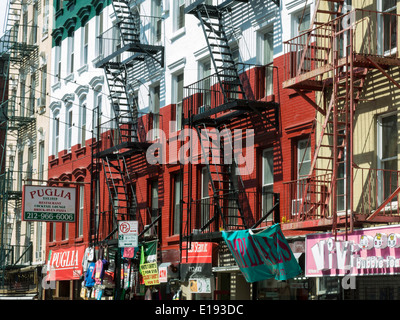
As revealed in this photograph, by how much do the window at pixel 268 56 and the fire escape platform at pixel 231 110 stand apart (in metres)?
0.84

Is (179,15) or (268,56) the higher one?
(179,15)

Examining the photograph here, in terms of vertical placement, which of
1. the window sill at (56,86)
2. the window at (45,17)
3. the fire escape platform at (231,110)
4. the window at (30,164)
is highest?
the window at (45,17)

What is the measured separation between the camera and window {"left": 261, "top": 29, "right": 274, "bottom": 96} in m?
22.7

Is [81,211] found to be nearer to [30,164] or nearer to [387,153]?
[30,164]

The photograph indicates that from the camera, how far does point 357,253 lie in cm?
1714

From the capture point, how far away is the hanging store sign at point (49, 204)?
30375 mm

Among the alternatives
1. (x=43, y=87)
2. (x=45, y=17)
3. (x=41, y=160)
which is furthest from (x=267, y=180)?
(x=45, y=17)

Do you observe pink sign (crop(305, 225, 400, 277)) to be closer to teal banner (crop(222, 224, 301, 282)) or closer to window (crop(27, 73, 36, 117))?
teal banner (crop(222, 224, 301, 282))

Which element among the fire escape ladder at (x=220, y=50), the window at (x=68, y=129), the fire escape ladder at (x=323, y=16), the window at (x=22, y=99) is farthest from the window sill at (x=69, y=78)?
the fire escape ladder at (x=323, y=16)

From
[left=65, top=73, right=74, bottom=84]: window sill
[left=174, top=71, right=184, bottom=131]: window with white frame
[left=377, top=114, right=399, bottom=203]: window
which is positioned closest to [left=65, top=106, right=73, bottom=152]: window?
[left=65, top=73, right=74, bottom=84]: window sill

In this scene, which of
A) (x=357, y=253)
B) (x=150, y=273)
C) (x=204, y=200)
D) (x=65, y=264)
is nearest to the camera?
(x=357, y=253)

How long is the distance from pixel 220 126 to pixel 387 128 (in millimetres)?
7309

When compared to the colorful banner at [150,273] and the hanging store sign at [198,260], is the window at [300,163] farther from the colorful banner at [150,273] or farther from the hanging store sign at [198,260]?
the colorful banner at [150,273]

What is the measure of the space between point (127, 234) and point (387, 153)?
32.8 ft
